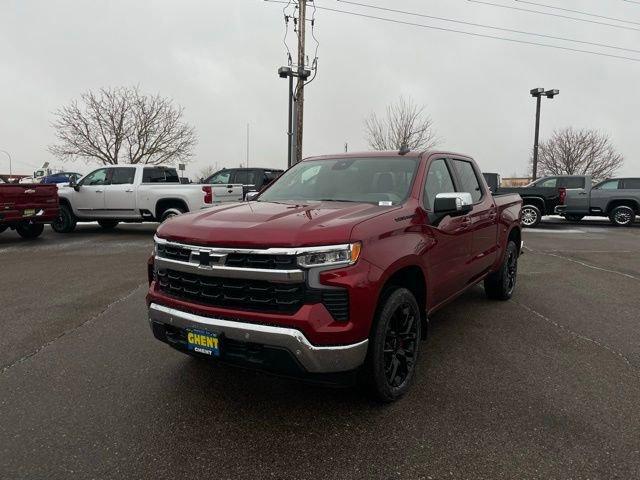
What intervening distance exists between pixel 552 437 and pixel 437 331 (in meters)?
1.90

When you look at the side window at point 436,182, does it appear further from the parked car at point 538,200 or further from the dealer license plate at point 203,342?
the parked car at point 538,200

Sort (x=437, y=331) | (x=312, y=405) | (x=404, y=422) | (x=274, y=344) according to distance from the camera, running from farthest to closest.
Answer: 1. (x=437, y=331)
2. (x=312, y=405)
3. (x=404, y=422)
4. (x=274, y=344)

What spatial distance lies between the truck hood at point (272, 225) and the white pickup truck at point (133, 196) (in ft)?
Result: 27.7

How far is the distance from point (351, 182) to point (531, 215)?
14.3 meters

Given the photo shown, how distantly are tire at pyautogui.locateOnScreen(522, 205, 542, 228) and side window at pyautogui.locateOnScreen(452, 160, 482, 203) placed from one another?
40.8 ft

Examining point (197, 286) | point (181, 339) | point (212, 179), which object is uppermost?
point (212, 179)

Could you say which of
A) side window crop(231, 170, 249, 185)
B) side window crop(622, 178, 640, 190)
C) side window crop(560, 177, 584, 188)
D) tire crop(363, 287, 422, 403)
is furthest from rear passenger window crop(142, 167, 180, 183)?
side window crop(622, 178, 640, 190)

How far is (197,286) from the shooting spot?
290 cm

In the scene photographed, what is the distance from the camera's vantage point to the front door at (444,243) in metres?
3.52

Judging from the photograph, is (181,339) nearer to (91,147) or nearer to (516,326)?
(516,326)

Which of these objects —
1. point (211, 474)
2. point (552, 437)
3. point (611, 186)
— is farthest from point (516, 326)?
point (611, 186)

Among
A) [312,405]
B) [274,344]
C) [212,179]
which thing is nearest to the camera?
[274,344]

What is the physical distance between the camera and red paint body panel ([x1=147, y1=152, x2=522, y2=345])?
8.52 feet

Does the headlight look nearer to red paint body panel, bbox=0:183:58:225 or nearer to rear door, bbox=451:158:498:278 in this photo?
rear door, bbox=451:158:498:278
